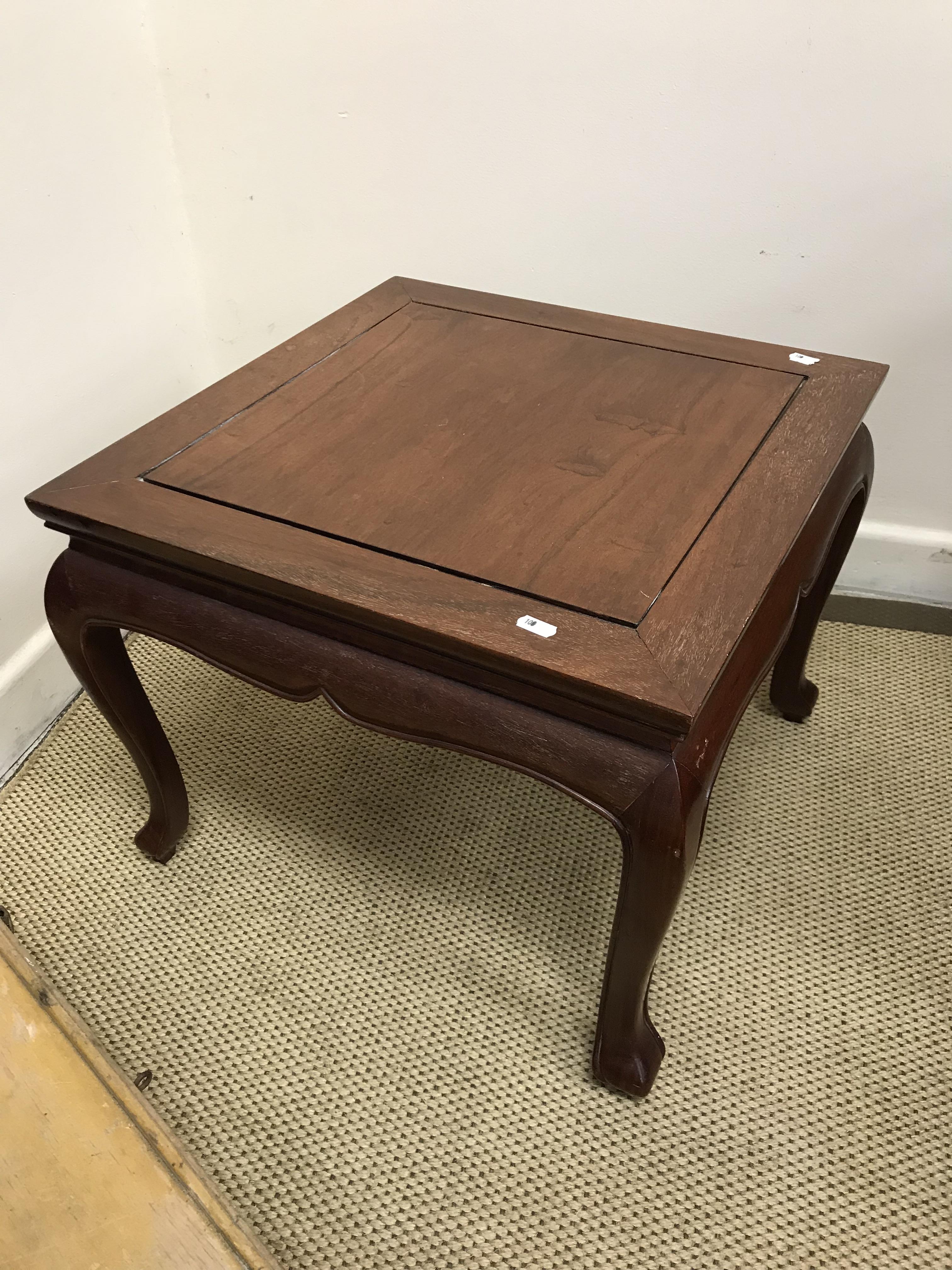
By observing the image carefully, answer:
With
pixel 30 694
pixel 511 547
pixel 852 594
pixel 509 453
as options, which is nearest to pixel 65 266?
pixel 30 694

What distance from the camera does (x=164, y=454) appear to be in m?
0.97

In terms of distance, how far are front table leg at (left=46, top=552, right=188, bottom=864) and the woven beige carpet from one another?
2.4 inches

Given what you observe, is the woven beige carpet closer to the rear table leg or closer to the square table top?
the rear table leg

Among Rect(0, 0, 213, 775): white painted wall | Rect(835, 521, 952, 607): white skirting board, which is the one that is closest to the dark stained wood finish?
Rect(0, 0, 213, 775): white painted wall

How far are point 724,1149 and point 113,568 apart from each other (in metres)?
0.82

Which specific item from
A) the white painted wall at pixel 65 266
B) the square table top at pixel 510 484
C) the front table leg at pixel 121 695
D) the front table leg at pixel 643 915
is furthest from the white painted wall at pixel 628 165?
the front table leg at pixel 643 915

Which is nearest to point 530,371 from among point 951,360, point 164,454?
point 164,454

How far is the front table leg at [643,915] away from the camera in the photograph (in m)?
0.74

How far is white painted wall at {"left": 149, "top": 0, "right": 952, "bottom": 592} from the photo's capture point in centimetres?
127

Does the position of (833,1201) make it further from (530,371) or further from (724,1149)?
(530,371)

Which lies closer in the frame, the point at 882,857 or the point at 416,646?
the point at 416,646

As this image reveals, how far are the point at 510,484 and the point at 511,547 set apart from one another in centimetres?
10

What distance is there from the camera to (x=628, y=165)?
138cm

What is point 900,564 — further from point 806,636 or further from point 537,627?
point 537,627
